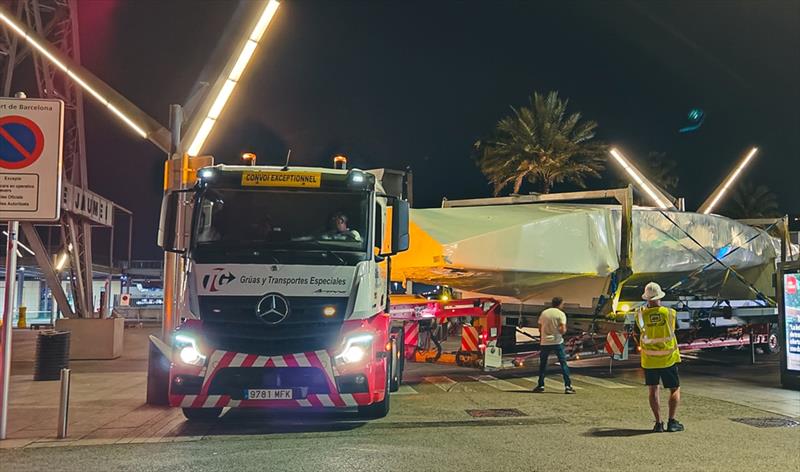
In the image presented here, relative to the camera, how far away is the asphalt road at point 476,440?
21.6 ft

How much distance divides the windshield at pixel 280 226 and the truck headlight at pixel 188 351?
92 cm

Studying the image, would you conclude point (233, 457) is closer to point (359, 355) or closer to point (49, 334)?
point (359, 355)

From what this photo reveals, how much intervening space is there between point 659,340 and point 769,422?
6.88 ft

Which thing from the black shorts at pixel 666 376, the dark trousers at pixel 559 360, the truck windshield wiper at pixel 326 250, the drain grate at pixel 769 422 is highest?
the truck windshield wiper at pixel 326 250

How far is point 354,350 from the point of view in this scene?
299 inches

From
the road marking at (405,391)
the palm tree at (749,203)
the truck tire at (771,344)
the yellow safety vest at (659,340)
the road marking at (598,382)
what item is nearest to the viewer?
the yellow safety vest at (659,340)

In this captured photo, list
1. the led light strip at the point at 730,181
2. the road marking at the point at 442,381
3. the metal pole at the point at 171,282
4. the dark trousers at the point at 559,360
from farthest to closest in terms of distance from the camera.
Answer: the led light strip at the point at 730,181, the road marking at the point at 442,381, the dark trousers at the point at 559,360, the metal pole at the point at 171,282

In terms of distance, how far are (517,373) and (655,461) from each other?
7838mm

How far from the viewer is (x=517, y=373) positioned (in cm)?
1449

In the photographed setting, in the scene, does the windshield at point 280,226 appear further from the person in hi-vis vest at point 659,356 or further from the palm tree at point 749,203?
the palm tree at point 749,203

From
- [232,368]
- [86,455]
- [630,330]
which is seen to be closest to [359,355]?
[232,368]

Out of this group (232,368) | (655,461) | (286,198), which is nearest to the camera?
(655,461)

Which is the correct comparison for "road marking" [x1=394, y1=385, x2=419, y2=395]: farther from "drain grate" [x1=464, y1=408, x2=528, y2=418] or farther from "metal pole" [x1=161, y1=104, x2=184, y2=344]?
"metal pole" [x1=161, y1=104, x2=184, y2=344]

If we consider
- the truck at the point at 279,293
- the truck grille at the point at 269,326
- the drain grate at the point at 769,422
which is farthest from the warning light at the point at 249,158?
the drain grate at the point at 769,422
